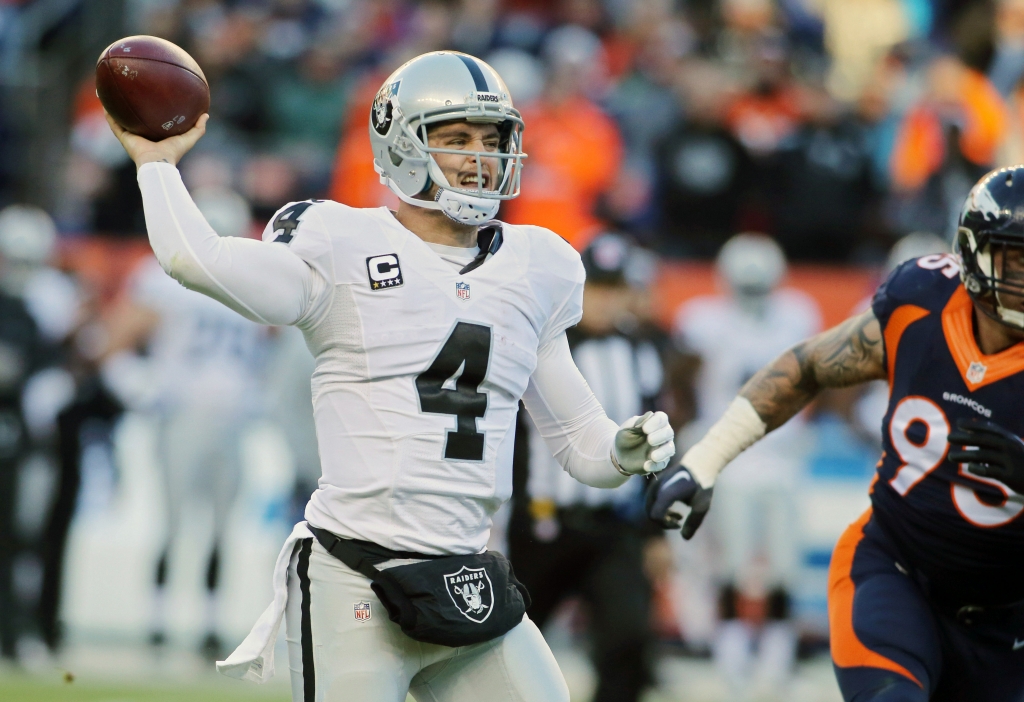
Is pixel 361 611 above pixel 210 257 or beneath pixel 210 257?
beneath

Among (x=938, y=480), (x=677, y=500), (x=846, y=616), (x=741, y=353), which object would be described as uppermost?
(x=938, y=480)

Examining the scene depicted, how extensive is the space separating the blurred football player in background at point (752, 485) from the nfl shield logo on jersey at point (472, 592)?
450cm

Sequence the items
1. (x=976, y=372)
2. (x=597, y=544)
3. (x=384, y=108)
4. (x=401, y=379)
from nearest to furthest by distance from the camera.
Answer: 1. (x=401, y=379)
2. (x=384, y=108)
3. (x=976, y=372)
4. (x=597, y=544)

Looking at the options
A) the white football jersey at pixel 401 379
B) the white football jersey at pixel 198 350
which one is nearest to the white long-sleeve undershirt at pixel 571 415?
the white football jersey at pixel 401 379

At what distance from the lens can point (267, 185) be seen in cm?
934

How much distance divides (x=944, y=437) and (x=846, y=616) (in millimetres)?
514

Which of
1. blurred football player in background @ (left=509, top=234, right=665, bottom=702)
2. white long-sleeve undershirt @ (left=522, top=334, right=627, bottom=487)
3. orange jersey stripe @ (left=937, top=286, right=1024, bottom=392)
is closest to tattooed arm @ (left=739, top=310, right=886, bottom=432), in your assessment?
orange jersey stripe @ (left=937, top=286, right=1024, bottom=392)

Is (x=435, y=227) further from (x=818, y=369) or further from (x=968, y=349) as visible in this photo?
(x=968, y=349)

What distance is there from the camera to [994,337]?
3.67 m

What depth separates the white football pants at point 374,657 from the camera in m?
3.16

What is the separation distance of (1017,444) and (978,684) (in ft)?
2.28

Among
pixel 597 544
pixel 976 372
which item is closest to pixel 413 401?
pixel 976 372

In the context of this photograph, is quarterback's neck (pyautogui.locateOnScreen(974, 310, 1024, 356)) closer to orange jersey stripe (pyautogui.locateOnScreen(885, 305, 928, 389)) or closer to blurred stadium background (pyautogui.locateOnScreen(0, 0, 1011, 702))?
orange jersey stripe (pyautogui.locateOnScreen(885, 305, 928, 389))

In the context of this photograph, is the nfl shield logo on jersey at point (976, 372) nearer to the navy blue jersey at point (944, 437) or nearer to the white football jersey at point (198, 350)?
the navy blue jersey at point (944, 437)
